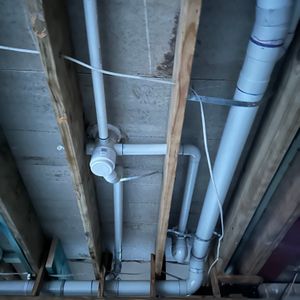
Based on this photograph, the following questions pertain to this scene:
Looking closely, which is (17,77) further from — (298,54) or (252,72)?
(298,54)

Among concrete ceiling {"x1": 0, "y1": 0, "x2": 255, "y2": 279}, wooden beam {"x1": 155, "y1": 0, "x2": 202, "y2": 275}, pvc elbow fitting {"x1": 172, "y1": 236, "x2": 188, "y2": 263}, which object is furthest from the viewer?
pvc elbow fitting {"x1": 172, "y1": 236, "x2": 188, "y2": 263}

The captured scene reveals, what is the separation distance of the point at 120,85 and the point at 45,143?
1.80ft

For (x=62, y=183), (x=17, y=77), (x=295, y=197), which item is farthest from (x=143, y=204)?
(x=17, y=77)

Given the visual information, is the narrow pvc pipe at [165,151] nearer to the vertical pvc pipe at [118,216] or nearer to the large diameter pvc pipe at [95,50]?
the large diameter pvc pipe at [95,50]

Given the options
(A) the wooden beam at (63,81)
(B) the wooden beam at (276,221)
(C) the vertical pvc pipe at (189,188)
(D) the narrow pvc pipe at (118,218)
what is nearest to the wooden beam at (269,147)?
(B) the wooden beam at (276,221)

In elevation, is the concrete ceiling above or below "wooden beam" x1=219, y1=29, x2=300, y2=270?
above

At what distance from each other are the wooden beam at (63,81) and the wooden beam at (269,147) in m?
0.80

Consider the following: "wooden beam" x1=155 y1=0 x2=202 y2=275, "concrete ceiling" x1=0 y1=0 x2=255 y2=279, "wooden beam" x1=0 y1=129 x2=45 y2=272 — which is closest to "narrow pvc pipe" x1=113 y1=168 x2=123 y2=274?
"concrete ceiling" x1=0 y1=0 x2=255 y2=279

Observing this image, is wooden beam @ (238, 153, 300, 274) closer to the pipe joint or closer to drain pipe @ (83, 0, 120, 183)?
the pipe joint

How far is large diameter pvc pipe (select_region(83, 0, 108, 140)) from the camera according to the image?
90cm

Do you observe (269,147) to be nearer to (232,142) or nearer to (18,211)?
(232,142)

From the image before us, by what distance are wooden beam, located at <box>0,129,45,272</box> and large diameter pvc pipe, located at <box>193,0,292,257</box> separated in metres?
1.07

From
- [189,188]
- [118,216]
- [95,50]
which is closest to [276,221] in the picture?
[189,188]

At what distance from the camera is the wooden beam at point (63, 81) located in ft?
2.76
